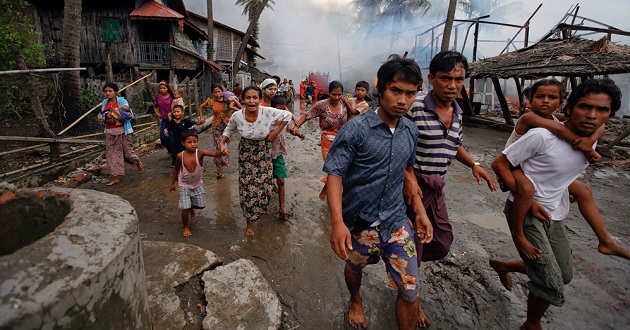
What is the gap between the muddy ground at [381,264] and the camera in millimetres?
2508

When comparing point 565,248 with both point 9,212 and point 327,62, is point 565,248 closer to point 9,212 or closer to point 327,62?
point 9,212

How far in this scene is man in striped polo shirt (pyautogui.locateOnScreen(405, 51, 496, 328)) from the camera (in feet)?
7.36

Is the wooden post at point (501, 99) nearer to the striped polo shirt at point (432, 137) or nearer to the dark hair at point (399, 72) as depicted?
the striped polo shirt at point (432, 137)

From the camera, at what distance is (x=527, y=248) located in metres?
2.09

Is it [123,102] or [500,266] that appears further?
[123,102]

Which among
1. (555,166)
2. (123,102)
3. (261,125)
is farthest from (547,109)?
(123,102)

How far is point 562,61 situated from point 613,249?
9.41 m

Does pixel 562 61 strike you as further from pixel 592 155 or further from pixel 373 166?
pixel 373 166

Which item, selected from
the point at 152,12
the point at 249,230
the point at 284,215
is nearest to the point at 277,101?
the point at 284,215

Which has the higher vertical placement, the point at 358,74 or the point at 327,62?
the point at 327,62

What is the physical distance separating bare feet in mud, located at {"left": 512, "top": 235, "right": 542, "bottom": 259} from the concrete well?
227 cm

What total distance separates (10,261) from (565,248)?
291 cm

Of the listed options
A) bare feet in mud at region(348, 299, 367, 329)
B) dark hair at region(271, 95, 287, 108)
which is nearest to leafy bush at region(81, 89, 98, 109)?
dark hair at region(271, 95, 287, 108)

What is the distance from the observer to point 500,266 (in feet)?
9.03
